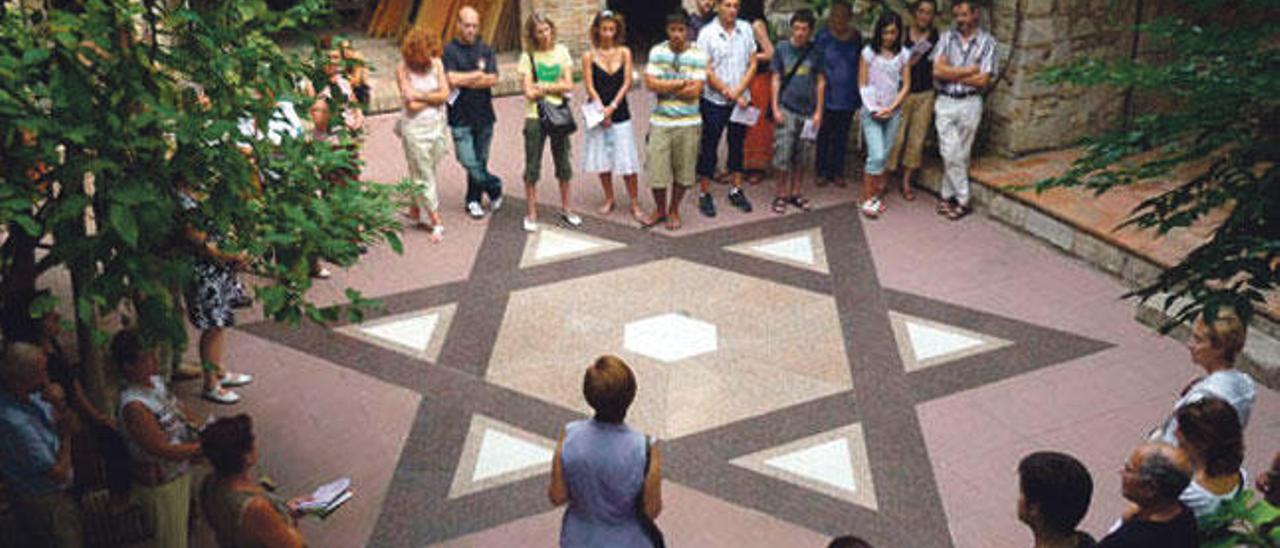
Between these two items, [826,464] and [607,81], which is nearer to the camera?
[826,464]

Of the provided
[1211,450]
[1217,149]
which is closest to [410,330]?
[1211,450]

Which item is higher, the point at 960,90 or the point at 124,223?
the point at 124,223

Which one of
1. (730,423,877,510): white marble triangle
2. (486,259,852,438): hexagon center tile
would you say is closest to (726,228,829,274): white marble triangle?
(486,259,852,438): hexagon center tile

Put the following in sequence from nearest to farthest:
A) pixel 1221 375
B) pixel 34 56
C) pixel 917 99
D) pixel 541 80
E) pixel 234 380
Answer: pixel 34 56, pixel 1221 375, pixel 234 380, pixel 541 80, pixel 917 99

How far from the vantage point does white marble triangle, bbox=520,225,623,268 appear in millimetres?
9328

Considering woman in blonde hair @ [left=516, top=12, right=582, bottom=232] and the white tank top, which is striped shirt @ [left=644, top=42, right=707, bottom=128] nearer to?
woman in blonde hair @ [left=516, top=12, right=582, bottom=232]

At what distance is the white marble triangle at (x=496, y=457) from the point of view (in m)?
6.52

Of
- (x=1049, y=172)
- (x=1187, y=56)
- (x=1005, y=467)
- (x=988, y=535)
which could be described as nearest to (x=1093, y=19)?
(x=1049, y=172)

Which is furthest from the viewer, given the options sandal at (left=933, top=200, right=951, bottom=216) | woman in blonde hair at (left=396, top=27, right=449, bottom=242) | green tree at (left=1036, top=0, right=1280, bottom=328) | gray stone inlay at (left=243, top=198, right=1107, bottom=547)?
sandal at (left=933, top=200, right=951, bottom=216)

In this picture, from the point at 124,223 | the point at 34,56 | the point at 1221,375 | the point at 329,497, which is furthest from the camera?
the point at 329,497

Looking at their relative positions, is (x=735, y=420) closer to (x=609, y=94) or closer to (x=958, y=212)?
(x=609, y=94)

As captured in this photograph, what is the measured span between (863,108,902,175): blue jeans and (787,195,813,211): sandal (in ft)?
1.87

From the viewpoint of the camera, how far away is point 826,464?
21.9 feet

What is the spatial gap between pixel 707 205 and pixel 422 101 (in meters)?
2.52
